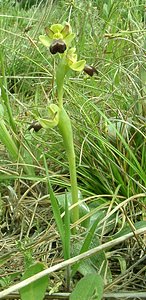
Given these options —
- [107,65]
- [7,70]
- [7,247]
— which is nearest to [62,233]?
[7,247]

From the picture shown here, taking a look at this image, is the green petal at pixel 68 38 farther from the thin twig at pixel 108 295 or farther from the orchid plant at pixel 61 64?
the thin twig at pixel 108 295

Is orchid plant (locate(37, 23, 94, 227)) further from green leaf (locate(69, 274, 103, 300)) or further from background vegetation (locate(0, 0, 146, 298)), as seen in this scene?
green leaf (locate(69, 274, 103, 300))

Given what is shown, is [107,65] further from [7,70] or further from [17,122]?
[7,70]

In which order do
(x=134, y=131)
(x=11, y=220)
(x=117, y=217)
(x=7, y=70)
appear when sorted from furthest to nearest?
1. (x=7, y=70)
2. (x=134, y=131)
3. (x=11, y=220)
4. (x=117, y=217)

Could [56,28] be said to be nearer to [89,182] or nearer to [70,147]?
[70,147]

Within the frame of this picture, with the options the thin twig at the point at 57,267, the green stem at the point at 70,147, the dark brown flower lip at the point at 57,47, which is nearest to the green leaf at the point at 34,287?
the thin twig at the point at 57,267

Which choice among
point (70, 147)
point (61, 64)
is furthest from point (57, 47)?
point (70, 147)
